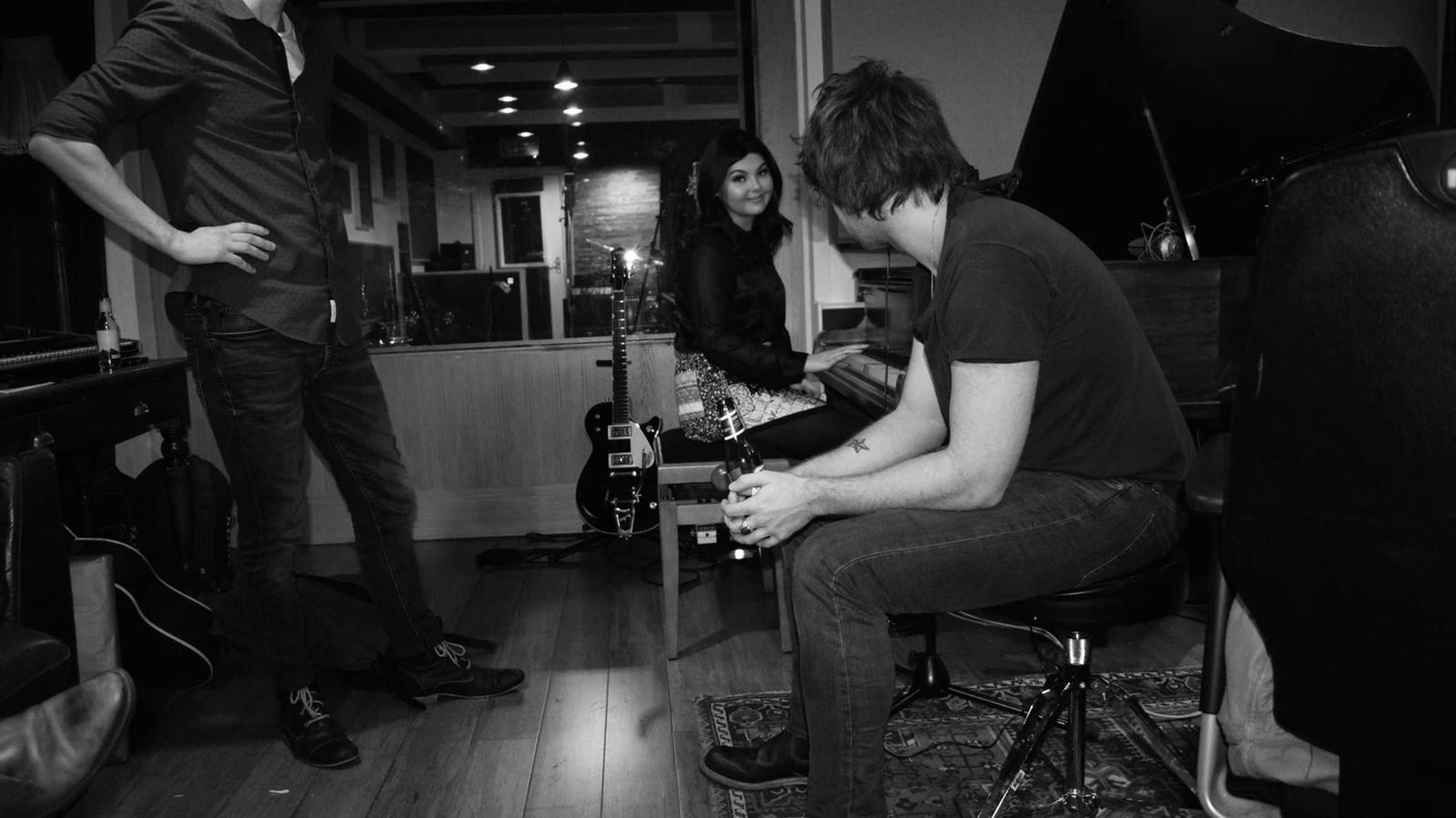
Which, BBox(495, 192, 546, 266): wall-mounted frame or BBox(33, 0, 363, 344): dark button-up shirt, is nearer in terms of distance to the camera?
BBox(33, 0, 363, 344): dark button-up shirt

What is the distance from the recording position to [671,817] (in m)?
1.91

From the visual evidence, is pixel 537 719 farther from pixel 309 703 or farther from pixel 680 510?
pixel 680 510

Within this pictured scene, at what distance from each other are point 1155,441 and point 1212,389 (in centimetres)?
91

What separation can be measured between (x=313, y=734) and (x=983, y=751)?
1.34 meters

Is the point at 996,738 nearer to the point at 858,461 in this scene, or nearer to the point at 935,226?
the point at 858,461

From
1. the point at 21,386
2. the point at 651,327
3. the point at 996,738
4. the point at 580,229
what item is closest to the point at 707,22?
the point at 580,229

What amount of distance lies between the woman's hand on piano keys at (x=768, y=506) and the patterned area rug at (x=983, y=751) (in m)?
0.64

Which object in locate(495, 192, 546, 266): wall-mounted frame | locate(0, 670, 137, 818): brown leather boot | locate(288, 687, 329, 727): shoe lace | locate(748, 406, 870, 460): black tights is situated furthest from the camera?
locate(495, 192, 546, 266): wall-mounted frame

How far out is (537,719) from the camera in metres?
2.37

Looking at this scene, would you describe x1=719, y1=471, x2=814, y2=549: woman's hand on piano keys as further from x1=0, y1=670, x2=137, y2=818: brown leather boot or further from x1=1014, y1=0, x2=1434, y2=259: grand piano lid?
x1=1014, y1=0, x2=1434, y2=259: grand piano lid

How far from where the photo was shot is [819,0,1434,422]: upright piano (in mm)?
2350

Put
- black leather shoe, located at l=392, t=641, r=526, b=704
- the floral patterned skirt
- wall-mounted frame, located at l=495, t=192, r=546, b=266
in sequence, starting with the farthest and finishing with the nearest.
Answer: wall-mounted frame, located at l=495, t=192, r=546, b=266 → the floral patterned skirt → black leather shoe, located at l=392, t=641, r=526, b=704

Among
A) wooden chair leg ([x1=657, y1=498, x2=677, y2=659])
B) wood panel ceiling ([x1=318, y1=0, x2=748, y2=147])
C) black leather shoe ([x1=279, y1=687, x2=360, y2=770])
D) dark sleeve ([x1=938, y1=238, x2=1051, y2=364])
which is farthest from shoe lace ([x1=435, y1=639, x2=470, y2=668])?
wood panel ceiling ([x1=318, y1=0, x2=748, y2=147])

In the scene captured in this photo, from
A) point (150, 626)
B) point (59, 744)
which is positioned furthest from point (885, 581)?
point (150, 626)
